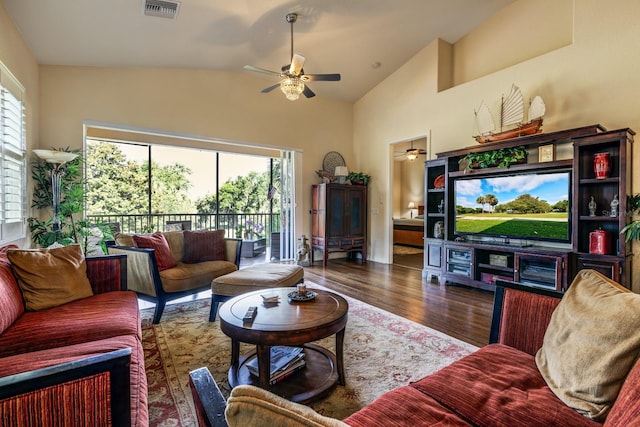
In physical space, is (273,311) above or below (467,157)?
below

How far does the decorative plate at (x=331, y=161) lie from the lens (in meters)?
6.38

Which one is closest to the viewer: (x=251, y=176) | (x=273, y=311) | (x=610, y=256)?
(x=273, y=311)

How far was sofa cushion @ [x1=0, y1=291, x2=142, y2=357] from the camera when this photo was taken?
5.12ft

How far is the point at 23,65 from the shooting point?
3234 millimetres

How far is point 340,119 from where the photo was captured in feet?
21.7

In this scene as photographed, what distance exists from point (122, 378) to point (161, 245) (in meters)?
2.57

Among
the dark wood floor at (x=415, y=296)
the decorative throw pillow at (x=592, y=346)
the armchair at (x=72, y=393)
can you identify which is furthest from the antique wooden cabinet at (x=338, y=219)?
the armchair at (x=72, y=393)

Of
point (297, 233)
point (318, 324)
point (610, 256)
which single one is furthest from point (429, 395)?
point (297, 233)

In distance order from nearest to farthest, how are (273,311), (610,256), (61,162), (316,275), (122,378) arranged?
(122,378) < (273,311) < (610,256) < (61,162) < (316,275)

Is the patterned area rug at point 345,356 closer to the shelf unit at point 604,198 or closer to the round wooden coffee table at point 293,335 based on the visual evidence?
the round wooden coffee table at point 293,335

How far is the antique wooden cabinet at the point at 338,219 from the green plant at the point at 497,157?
2.28m

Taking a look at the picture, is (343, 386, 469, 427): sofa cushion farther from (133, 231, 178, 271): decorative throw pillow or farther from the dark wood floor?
(133, 231, 178, 271): decorative throw pillow

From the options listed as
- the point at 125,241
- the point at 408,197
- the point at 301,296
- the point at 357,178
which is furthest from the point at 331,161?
the point at 301,296

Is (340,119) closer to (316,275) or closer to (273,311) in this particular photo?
(316,275)
